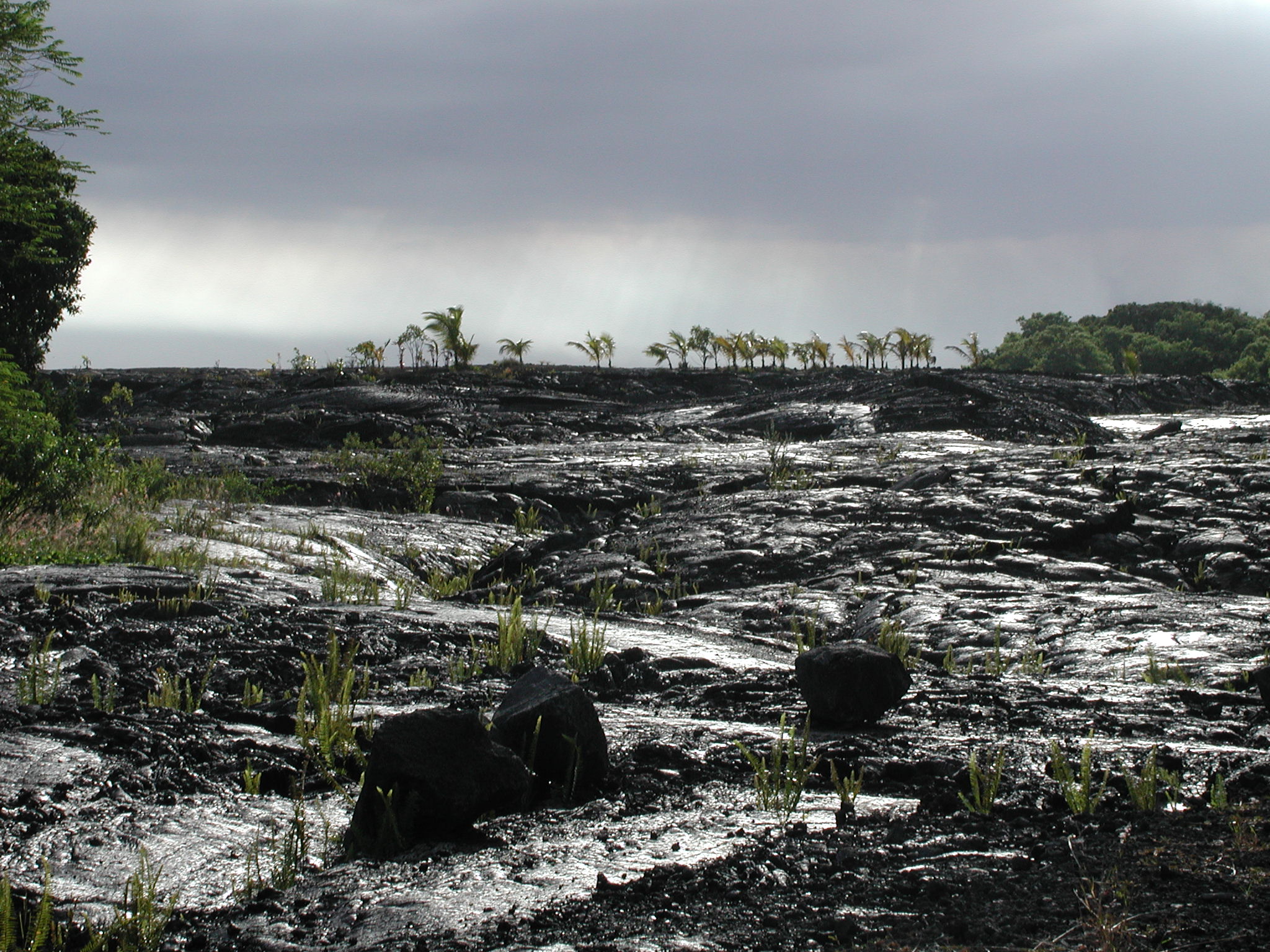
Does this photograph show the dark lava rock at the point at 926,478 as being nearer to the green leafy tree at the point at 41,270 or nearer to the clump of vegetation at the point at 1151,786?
the clump of vegetation at the point at 1151,786

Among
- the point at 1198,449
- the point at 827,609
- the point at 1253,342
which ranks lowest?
the point at 827,609

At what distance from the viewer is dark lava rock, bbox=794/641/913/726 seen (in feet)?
15.8

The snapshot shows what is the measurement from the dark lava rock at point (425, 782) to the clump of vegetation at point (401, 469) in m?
12.6

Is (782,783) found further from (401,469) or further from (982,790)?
(401,469)

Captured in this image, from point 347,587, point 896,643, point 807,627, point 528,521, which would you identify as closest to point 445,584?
point 347,587

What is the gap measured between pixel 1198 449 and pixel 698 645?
12628mm

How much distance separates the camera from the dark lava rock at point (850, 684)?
A: 4.80 metres

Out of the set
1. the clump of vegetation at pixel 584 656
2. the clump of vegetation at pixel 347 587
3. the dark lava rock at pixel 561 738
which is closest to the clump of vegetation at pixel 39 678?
the dark lava rock at pixel 561 738

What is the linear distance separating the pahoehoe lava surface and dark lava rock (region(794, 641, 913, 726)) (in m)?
0.13

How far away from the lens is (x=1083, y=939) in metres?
2.25

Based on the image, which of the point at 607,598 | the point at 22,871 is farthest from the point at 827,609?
the point at 22,871

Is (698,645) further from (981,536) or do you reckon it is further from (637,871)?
(981,536)

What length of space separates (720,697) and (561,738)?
219 cm

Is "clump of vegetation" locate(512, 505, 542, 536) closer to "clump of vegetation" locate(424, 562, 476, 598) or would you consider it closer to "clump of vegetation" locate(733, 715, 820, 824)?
"clump of vegetation" locate(424, 562, 476, 598)
